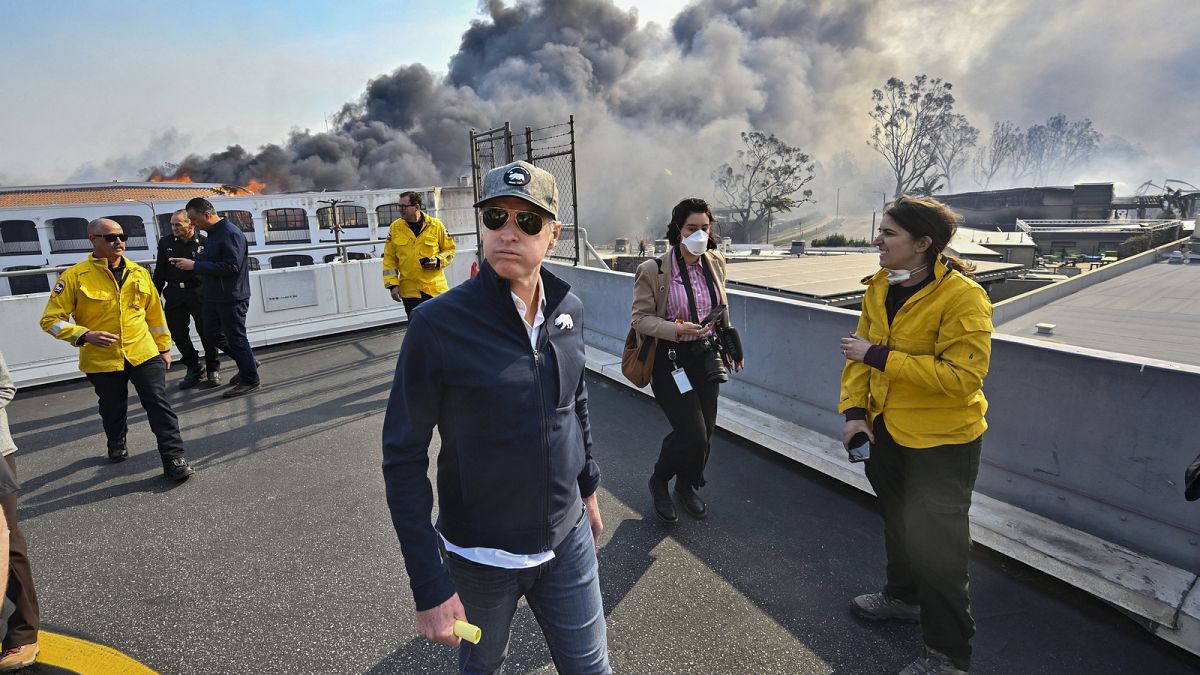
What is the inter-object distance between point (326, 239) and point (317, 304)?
138 feet

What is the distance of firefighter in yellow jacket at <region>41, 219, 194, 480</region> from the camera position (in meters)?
4.08

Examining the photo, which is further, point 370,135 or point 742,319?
point 370,135

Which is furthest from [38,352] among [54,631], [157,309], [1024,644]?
[1024,644]

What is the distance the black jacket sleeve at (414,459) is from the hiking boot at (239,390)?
5899 millimetres

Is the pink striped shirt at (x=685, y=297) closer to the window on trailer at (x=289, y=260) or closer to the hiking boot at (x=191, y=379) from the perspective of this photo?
the hiking boot at (x=191, y=379)

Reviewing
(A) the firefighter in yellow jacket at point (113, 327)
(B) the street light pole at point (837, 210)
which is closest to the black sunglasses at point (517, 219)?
(A) the firefighter in yellow jacket at point (113, 327)

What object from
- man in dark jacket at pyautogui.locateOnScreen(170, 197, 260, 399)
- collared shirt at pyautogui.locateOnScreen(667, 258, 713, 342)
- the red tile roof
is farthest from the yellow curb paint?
the red tile roof

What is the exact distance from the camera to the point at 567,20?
9162cm

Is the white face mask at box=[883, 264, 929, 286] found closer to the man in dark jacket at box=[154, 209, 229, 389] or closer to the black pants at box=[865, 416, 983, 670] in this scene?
the black pants at box=[865, 416, 983, 670]

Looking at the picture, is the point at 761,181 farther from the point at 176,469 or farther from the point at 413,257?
the point at 176,469

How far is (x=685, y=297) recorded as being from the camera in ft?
11.3

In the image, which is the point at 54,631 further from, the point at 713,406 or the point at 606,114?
the point at 606,114

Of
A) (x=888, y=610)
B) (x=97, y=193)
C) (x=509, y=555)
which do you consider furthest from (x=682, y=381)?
(x=97, y=193)

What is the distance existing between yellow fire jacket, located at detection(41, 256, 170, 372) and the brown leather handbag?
11.8 feet
